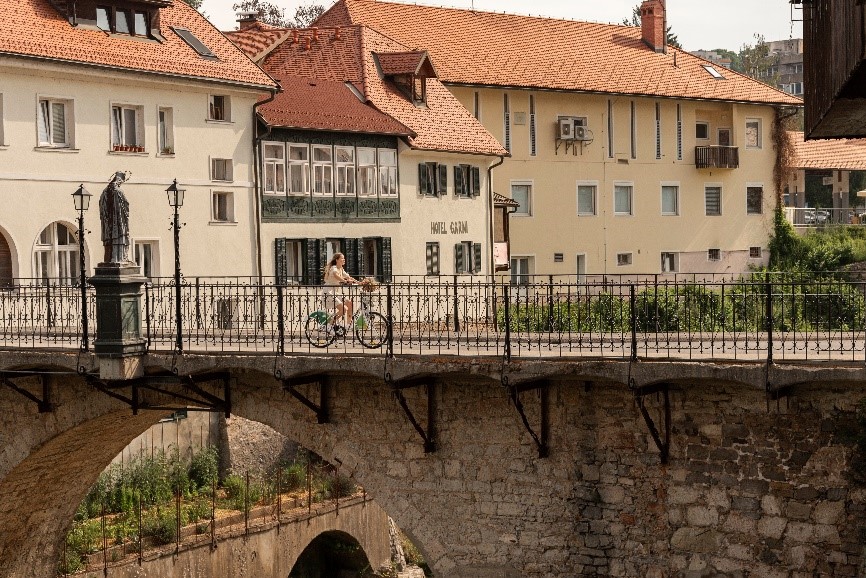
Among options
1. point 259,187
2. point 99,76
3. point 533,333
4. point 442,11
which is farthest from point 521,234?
point 533,333

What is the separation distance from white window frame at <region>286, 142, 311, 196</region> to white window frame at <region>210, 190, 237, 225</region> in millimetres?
1644

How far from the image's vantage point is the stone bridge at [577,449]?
1617 centimetres

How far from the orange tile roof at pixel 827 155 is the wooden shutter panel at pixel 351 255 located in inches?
938

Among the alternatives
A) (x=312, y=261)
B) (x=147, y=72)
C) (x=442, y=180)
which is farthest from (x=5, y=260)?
(x=442, y=180)

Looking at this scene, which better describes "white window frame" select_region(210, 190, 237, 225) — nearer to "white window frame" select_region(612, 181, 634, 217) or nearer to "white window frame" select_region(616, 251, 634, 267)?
"white window frame" select_region(612, 181, 634, 217)

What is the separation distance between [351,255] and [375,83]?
5.78 meters

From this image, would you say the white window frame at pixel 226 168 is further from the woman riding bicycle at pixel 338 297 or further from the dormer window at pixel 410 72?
the woman riding bicycle at pixel 338 297

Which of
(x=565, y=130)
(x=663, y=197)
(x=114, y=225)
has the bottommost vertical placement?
(x=114, y=225)

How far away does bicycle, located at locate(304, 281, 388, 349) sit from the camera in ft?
66.3

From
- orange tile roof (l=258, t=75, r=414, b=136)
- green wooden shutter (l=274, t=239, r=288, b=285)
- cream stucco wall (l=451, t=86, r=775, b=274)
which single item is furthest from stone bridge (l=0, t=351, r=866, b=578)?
cream stucco wall (l=451, t=86, r=775, b=274)

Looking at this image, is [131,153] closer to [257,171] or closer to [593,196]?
[257,171]

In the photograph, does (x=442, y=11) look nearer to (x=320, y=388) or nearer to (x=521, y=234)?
(x=521, y=234)

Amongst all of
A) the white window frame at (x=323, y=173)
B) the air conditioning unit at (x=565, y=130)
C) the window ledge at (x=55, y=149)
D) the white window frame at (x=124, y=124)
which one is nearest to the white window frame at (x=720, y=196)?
the air conditioning unit at (x=565, y=130)

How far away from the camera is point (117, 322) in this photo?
20844 mm
